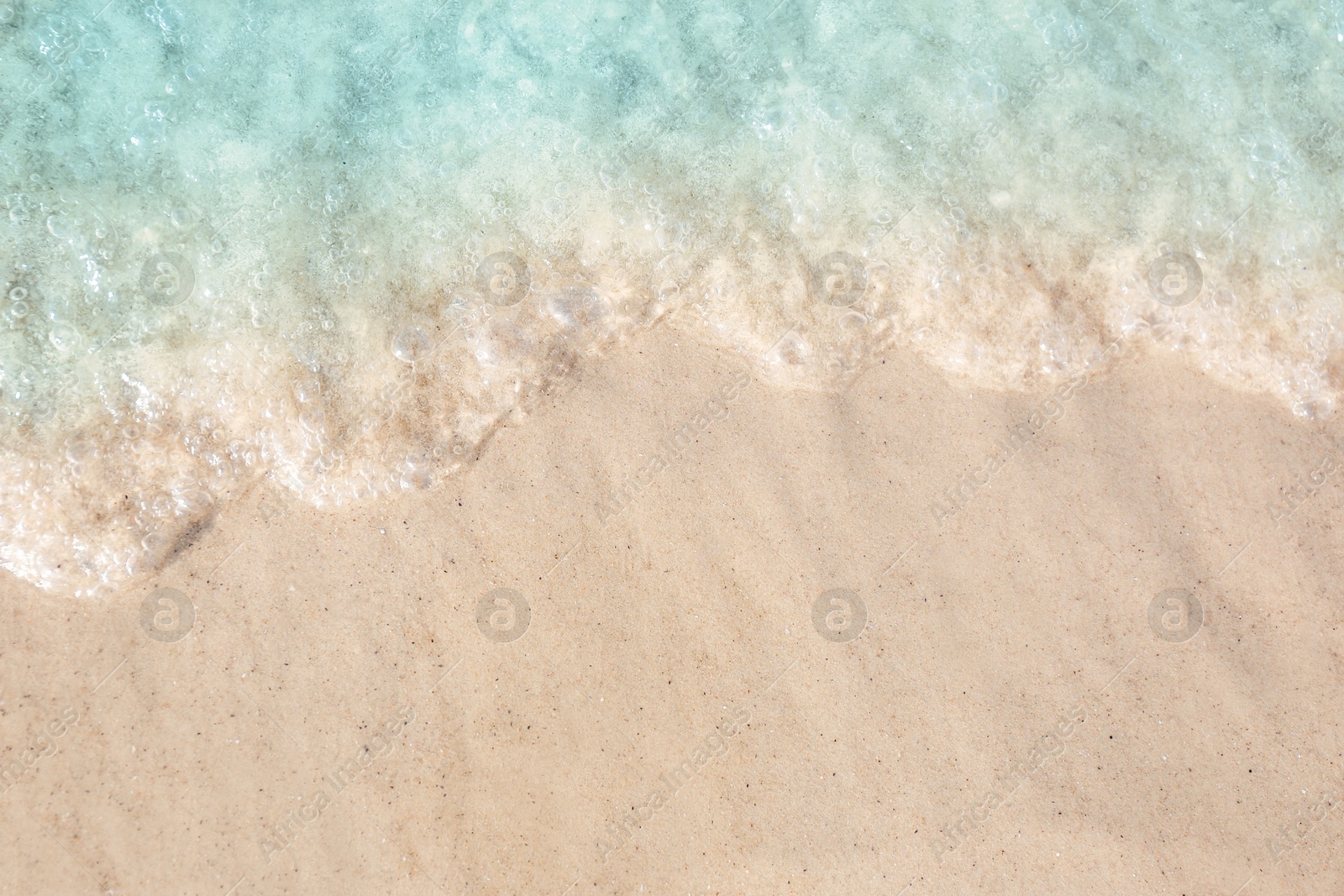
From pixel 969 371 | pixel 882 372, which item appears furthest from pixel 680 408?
pixel 969 371

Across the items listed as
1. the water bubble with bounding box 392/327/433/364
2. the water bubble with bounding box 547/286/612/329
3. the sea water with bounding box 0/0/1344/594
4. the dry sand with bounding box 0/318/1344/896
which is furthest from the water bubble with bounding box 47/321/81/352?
the water bubble with bounding box 547/286/612/329

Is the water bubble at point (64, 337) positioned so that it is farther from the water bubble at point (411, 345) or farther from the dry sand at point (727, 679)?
Result: the water bubble at point (411, 345)

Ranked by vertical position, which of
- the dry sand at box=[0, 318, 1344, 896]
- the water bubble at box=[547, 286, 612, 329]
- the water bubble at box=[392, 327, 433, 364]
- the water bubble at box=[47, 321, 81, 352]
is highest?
the water bubble at box=[547, 286, 612, 329]

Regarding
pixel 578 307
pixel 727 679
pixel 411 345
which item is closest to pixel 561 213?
pixel 578 307

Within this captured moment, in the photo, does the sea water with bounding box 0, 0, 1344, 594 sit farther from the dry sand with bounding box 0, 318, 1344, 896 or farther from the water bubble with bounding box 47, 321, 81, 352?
the dry sand with bounding box 0, 318, 1344, 896

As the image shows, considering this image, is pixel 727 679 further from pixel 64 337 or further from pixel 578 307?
pixel 64 337

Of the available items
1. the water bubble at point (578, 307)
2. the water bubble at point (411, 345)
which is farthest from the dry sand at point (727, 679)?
the water bubble at point (411, 345)
